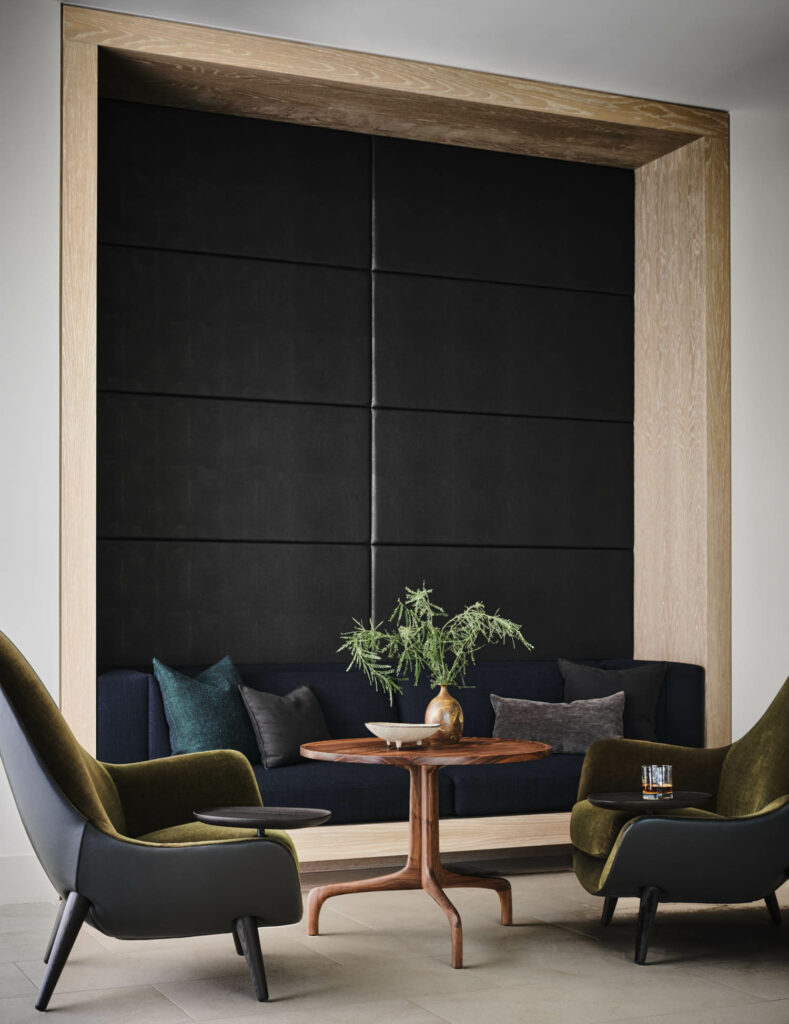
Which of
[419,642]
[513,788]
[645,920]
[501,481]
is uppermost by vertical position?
[501,481]

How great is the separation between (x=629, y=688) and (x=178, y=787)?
2.30 metres

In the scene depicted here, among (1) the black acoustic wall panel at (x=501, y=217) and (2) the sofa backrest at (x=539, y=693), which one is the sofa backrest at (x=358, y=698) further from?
(1) the black acoustic wall panel at (x=501, y=217)

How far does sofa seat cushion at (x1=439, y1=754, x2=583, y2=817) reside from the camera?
16.0 ft

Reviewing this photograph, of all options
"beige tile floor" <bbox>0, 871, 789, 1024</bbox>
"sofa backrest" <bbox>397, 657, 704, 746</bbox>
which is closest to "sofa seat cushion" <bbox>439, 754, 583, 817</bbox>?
"sofa backrest" <bbox>397, 657, 704, 746</bbox>

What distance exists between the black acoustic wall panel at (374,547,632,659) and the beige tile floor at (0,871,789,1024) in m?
1.65

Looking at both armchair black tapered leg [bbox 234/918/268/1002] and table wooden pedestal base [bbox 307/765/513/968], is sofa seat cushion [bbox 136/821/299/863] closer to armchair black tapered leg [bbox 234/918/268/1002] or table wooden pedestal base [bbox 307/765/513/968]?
armchair black tapered leg [bbox 234/918/268/1002]

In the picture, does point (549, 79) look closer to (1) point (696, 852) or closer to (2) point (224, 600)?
(2) point (224, 600)

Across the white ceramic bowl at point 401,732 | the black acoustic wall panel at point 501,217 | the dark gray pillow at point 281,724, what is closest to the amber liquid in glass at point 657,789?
the white ceramic bowl at point 401,732

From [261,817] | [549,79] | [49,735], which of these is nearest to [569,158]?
[549,79]

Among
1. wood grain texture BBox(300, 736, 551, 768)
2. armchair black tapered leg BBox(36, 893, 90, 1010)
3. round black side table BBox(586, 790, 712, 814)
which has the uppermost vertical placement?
wood grain texture BBox(300, 736, 551, 768)

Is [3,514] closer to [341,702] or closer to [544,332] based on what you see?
[341,702]

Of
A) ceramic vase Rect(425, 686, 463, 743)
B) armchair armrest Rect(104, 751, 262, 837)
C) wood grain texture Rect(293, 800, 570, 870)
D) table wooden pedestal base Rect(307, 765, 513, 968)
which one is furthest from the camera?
wood grain texture Rect(293, 800, 570, 870)

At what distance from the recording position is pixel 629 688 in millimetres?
5426

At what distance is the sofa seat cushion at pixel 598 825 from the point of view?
12.8 ft
